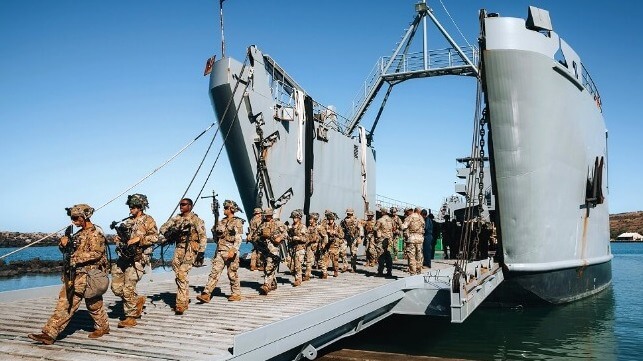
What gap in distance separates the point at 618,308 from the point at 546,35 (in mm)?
8976

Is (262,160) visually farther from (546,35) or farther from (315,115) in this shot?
(546,35)

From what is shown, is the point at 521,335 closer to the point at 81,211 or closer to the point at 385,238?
the point at 385,238

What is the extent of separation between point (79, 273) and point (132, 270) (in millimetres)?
798

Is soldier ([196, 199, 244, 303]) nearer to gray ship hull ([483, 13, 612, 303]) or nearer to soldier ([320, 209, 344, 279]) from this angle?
soldier ([320, 209, 344, 279])

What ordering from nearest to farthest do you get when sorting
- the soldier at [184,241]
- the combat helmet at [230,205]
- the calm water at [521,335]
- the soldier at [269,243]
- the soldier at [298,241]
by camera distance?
1. the soldier at [184,241]
2. the combat helmet at [230,205]
3. the soldier at [269,243]
4. the calm water at [521,335]
5. the soldier at [298,241]

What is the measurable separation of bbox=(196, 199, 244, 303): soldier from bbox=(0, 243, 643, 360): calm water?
2866mm

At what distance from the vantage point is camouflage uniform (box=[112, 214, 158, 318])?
587cm

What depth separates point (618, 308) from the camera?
1409 centimetres

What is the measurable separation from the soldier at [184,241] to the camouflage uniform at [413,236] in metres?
5.46

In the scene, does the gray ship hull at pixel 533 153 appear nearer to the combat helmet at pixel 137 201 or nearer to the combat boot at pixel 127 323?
the combat helmet at pixel 137 201

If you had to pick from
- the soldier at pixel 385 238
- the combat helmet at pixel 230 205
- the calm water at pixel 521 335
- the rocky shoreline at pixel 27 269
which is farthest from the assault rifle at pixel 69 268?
the rocky shoreline at pixel 27 269

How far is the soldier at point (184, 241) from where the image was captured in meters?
6.47

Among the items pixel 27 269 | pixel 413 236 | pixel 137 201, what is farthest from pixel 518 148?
pixel 27 269

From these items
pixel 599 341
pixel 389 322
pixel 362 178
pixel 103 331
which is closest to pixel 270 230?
pixel 103 331
